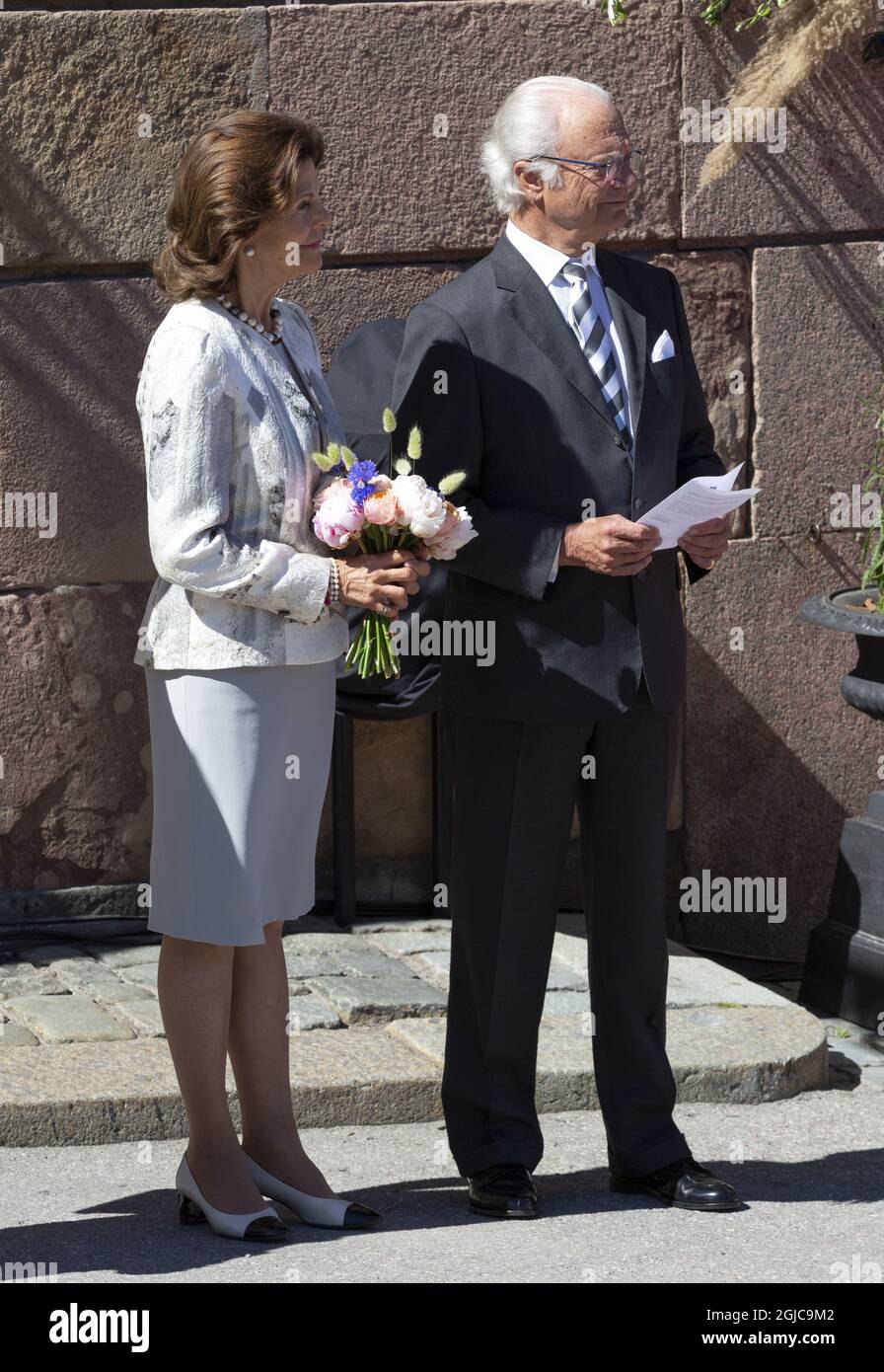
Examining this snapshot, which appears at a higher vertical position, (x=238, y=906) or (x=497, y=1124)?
(x=238, y=906)

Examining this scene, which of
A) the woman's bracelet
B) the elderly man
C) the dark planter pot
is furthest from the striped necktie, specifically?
the dark planter pot

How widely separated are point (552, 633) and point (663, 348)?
0.66m

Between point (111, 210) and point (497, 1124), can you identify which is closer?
point (497, 1124)

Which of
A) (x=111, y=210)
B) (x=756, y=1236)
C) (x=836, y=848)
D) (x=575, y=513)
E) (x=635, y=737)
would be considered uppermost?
(x=111, y=210)

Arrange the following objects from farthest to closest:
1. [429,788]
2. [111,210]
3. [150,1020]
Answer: [429,788]
[111,210]
[150,1020]

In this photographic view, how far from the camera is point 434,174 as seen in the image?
6250 mm

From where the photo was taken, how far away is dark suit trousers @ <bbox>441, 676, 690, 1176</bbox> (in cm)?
402

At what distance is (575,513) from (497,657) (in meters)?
0.33

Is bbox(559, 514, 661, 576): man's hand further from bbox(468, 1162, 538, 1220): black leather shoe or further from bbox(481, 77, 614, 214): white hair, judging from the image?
bbox(468, 1162, 538, 1220): black leather shoe

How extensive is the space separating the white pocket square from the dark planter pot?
5.87 feet

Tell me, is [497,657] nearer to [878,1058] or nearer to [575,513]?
[575,513]

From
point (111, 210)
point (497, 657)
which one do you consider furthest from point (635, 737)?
point (111, 210)

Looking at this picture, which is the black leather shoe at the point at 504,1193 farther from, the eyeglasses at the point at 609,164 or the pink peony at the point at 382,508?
the eyeglasses at the point at 609,164

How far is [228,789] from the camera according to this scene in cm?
372
